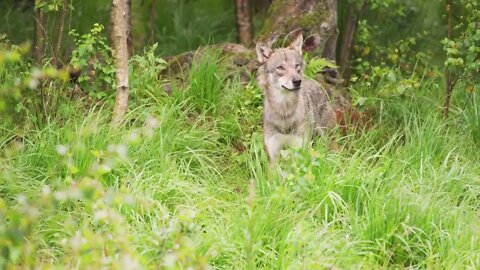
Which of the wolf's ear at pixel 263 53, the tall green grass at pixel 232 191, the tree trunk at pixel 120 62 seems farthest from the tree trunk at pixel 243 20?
the tree trunk at pixel 120 62

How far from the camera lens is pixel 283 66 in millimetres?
7609

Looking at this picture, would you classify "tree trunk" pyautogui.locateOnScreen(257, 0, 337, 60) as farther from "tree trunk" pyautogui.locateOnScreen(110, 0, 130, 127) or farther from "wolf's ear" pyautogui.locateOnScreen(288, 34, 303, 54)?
"tree trunk" pyautogui.locateOnScreen(110, 0, 130, 127)

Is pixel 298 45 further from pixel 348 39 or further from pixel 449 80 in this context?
pixel 348 39

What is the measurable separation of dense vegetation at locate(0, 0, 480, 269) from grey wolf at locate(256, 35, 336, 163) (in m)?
0.19

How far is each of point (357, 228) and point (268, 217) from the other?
23.8 inches

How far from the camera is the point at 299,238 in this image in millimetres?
5391

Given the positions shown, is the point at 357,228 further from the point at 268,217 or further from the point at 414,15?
the point at 414,15

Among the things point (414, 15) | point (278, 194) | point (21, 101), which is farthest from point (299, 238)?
point (414, 15)

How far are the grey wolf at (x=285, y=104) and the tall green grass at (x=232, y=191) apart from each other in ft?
0.64

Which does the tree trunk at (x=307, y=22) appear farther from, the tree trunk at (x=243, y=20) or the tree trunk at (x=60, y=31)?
the tree trunk at (x=60, y=31)

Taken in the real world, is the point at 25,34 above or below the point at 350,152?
above

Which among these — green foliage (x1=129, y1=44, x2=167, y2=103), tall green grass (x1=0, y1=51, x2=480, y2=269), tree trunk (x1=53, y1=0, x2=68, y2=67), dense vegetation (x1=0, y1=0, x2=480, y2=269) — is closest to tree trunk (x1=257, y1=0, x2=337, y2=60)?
dense vegetation (x1=0, y1=0, x2=480, y2=269)

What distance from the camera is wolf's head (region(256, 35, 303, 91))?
7.45m

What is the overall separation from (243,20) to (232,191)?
4.06m
